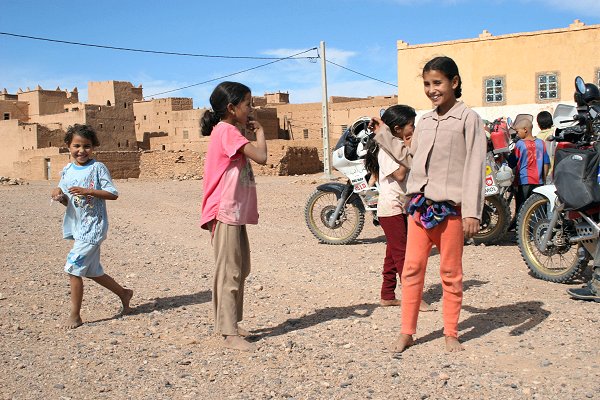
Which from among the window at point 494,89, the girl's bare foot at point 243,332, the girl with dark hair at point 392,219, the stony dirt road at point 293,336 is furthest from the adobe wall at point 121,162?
the girl's bare foot at point 243,332

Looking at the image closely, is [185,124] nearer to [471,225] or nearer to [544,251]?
[544,251]

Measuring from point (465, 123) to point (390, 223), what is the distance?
157cm

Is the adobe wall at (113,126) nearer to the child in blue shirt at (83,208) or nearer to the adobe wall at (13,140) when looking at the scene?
the adobe wall at (13,140)

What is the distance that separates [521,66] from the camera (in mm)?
26578

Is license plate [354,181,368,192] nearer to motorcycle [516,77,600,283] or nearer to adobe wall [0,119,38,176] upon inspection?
motorcycle [516,77,600,283]

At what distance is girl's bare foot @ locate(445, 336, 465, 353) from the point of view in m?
4.16

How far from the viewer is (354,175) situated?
28.2 ft

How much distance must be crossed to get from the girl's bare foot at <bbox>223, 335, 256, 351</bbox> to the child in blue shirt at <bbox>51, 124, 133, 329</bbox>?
1307 mm

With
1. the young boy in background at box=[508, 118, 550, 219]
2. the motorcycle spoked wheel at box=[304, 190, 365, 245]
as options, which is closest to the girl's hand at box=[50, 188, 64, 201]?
the motorcycle spoked wheel at box=[304, 190, 365, 245]

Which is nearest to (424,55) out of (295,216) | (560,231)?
(295,216)

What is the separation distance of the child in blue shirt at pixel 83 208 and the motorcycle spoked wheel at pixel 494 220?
4.81m

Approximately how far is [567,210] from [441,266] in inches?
84.7

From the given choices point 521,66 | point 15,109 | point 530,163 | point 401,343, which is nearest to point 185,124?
point 15,109

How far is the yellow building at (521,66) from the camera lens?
25.4 meters
